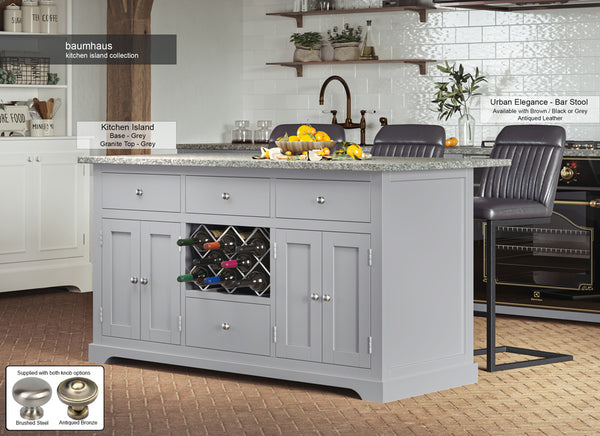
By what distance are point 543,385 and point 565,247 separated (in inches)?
70.2

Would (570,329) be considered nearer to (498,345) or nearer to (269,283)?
(498,345)

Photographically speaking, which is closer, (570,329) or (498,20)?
(570,329)

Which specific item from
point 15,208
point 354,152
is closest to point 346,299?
point 354,152

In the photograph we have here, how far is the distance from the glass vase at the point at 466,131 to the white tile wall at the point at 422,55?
13 centimetres

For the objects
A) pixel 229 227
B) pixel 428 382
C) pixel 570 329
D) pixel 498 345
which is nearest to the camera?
pixel 428 382

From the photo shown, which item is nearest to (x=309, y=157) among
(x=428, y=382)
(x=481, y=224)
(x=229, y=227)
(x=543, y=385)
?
(x=229, y=227)

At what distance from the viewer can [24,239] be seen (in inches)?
277

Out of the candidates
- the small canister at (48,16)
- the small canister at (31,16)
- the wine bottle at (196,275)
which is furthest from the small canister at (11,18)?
the wine bottle at (196,275)

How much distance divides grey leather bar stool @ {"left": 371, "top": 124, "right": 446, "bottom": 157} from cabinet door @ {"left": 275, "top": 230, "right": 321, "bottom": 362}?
4.57ft

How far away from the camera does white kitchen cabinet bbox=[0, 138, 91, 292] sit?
6941 millimetres

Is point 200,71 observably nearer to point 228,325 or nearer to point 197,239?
point 197,239

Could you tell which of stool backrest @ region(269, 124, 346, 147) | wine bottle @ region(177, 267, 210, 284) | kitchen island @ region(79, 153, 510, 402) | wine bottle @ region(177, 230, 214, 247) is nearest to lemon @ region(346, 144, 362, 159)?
kitchen island @ region(79, 153, 510, 402)

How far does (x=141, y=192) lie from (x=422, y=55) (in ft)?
10.6

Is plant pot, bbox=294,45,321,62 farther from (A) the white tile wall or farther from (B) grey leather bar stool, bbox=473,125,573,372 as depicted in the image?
(B) grey leather bar stool, bbox=473,125,573,372
